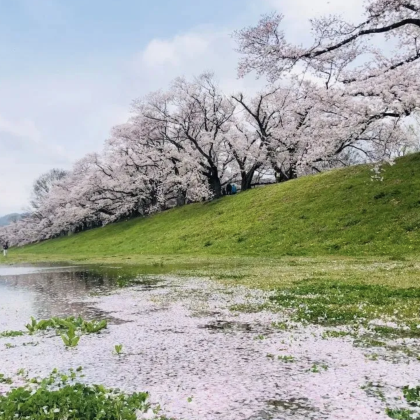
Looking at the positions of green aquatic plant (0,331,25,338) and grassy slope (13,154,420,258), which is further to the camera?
grassy slope (13,154,420,258)

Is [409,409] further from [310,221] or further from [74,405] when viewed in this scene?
[310,221]

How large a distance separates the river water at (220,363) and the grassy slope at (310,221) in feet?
59.4

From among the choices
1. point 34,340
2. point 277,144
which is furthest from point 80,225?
point 34,340

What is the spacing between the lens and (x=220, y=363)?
6.51 m

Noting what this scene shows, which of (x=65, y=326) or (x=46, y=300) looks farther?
(x=46, y=300)

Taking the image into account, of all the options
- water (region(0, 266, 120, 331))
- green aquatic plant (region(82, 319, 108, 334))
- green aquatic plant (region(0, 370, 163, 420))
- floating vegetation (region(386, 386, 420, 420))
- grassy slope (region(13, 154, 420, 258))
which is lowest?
floating vegetation (region(386, 386, 420, 420))

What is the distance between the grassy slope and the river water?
18.1 meters

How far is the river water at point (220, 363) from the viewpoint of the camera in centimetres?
494

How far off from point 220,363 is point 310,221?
2826cm

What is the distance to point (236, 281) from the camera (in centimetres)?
1641

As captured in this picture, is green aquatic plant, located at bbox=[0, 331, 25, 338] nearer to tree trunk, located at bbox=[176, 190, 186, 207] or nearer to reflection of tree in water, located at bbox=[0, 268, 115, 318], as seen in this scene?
reflection of tree in water, located at bbox=[0, 268, 115, 318]

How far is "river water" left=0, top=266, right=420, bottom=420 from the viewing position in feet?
16.2

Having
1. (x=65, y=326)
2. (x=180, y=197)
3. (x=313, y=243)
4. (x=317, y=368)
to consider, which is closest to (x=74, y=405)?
(x=317, y=368)

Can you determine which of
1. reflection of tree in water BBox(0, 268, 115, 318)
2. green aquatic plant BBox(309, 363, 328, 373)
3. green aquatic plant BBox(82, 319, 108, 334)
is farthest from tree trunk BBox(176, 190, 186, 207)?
green aquatic plant BBox(309, 363, 328, 373)
